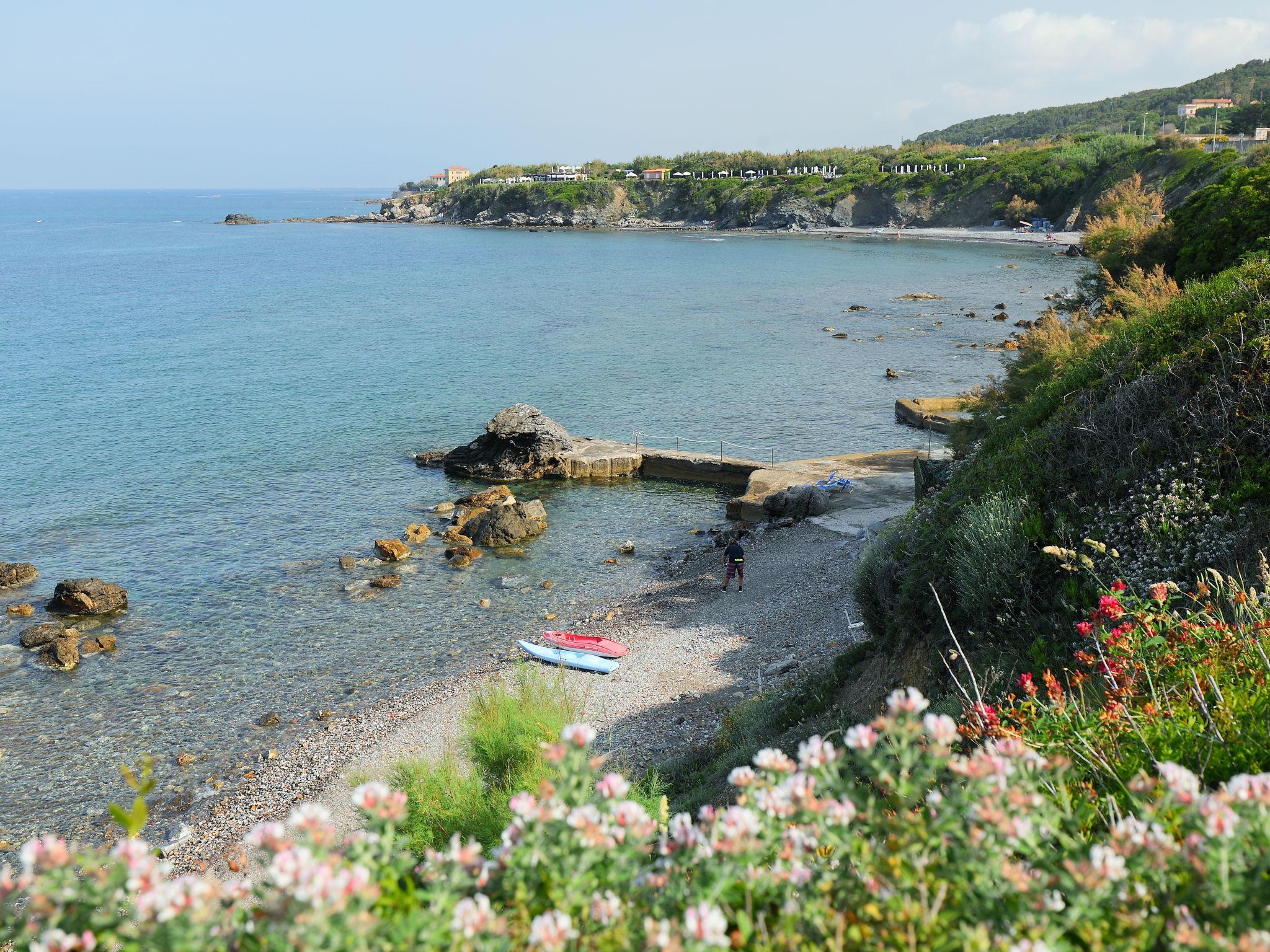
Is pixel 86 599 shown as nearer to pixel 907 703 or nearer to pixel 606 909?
pixel 606 909

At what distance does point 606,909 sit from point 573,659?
13817 mm

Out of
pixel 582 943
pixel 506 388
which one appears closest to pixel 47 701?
pixel 582 943

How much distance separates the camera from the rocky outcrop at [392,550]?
22.2 meters

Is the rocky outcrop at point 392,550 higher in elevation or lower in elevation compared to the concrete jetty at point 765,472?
lower

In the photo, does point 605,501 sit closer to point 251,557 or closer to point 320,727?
point 251,557

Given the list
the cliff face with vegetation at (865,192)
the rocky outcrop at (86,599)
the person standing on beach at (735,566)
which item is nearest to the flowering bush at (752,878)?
the person standing on beach at (735,566)

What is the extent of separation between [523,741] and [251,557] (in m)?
16.1

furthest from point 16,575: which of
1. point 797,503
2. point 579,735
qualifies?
point 579,735

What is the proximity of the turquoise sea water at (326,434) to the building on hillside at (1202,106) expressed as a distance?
84662 mm

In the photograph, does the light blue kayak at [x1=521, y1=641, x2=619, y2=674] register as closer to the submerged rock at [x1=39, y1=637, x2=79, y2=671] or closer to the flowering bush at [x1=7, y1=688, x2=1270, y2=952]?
the submerged rock at [x1=39, y1=637, x2=79, y2=671]

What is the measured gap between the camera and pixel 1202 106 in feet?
483

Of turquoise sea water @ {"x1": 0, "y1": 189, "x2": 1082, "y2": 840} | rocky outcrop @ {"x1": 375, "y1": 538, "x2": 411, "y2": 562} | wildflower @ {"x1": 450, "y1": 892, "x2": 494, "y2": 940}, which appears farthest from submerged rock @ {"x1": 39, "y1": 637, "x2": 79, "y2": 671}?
wildflower @ {"x1": 450, "y1": 892, "x2": 494, "y2": 940}

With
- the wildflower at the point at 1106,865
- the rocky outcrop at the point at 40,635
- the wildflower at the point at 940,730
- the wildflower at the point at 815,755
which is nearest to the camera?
the wildflower at the point at 1106,865

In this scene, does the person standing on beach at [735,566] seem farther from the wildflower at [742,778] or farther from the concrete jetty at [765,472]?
the wildflower at [742,778]
